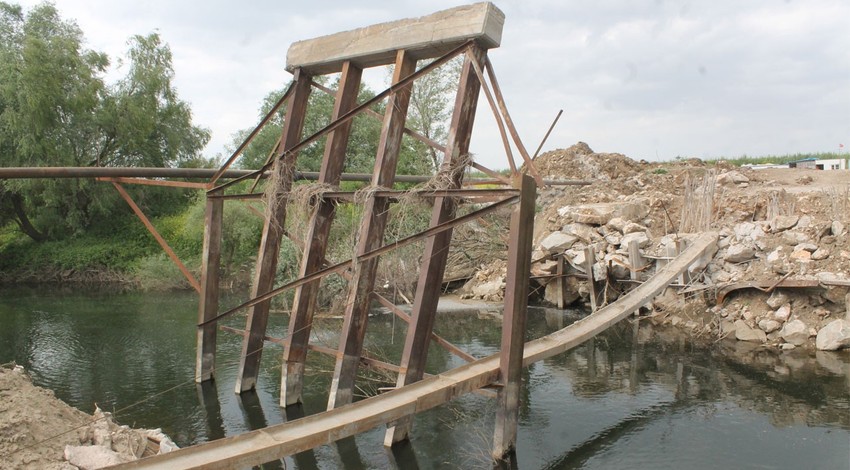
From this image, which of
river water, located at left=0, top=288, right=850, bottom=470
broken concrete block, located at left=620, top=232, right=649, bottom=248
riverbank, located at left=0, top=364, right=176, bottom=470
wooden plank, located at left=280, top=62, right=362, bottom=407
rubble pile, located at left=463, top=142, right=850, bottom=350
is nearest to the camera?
riverbank, located at left=0, top=364, right=176, bottom=470

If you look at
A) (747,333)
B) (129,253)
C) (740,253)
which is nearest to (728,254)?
(740,253)

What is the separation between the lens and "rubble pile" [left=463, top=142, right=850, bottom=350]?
10797 millimetres

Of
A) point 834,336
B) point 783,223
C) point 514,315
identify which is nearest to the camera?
point 514,315

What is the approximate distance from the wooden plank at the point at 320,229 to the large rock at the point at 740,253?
8.34 m

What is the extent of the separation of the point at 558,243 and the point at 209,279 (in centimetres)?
874

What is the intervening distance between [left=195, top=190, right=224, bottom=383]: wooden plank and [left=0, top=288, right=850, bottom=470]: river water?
438 mm

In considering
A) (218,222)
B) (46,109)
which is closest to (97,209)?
(46,109)

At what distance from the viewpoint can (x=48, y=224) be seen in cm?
2489

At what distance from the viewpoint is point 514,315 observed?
559 cm

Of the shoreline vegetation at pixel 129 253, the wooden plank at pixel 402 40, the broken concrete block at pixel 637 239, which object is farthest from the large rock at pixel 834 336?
the shoreline vegetation at pixel 129 253

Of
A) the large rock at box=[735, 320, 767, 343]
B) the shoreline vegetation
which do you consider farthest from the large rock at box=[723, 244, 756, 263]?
the shoreline vegetation

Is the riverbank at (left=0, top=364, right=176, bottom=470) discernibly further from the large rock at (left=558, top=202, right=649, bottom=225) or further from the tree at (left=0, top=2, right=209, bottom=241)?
the tree at (left=0, top=2, right=209, bottom=241)

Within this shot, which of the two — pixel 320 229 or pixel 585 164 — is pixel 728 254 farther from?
pixel 585 164

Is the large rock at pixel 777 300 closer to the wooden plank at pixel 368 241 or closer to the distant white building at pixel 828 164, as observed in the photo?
the wooden plank at pixel 368 241
